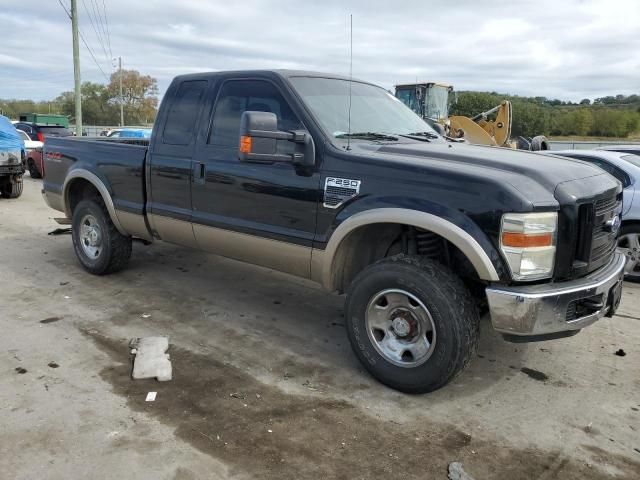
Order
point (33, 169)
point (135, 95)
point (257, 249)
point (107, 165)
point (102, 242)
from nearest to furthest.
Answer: point (257, 249) < point (107, 165) < point (102, 242) < point (33, 169) < point (135, 95)

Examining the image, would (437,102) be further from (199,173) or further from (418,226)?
(418,226)

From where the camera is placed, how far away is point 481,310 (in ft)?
12.8

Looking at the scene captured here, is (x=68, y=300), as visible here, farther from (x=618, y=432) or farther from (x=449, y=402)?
(x=618, y=432)

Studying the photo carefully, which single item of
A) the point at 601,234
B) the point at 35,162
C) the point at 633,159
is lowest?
the point at 35,162

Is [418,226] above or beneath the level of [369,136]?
beneath

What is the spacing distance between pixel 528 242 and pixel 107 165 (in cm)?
419

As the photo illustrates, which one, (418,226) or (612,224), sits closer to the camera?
(418,226)

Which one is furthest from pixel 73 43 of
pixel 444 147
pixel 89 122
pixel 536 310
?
pixel 89 122

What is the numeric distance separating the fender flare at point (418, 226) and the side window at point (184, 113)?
1.81 meters

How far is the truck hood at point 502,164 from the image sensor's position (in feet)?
10.6

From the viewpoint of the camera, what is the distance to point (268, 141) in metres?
3.75

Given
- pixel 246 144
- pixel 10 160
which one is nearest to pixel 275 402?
pixel 246 144

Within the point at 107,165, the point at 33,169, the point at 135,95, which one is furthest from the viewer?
the point at 135,95

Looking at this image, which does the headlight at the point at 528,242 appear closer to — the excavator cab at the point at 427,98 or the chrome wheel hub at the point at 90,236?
the chrome wheel hub at the point at 90,236
